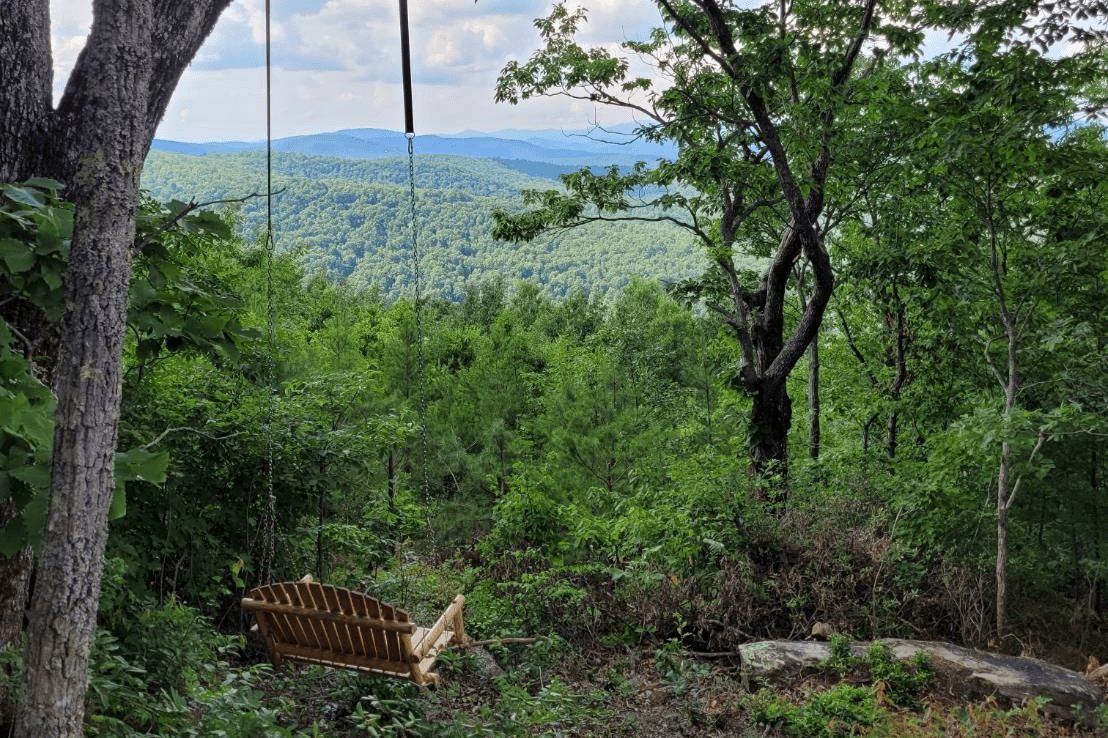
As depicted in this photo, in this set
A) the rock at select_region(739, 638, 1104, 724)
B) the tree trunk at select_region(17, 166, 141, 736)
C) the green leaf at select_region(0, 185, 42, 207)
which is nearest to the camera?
the tree trunk at select_region(17, 166, 141, 736)

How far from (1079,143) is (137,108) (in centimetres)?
674

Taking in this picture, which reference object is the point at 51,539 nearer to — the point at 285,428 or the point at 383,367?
the point at 285,428

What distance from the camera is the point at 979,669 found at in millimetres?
5863

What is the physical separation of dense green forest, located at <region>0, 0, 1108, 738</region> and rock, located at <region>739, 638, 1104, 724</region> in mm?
120

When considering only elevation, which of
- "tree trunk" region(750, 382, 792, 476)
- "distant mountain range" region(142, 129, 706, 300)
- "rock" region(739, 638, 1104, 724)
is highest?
"distant mountain range" region(142, 129, 706, 300)

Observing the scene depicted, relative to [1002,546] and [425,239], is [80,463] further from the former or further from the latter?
[425,239]

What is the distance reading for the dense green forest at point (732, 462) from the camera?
12.7 ft

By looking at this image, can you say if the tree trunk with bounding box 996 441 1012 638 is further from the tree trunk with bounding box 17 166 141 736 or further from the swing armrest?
the tree trunk with bounding box 17 166 141 736

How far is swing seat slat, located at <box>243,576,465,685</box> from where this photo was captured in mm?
4617

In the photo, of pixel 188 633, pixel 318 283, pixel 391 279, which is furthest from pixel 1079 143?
pixel 391 279

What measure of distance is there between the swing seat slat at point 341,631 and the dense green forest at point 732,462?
0.23m

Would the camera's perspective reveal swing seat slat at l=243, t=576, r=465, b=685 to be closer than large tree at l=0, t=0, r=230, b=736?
No

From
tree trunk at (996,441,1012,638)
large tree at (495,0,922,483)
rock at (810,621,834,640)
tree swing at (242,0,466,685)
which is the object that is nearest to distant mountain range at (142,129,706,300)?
large tree at (495,0,922,483)

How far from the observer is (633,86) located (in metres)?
9.44
